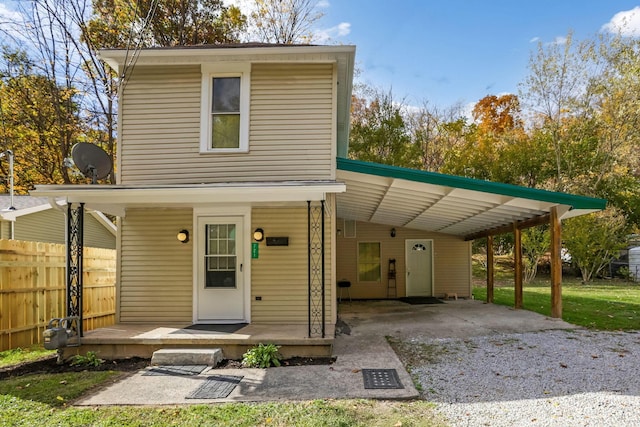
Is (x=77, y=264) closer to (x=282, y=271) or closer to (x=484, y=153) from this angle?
(x=282, y=271)

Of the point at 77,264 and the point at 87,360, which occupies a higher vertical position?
the point at 77,264

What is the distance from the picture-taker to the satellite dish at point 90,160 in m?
6.45

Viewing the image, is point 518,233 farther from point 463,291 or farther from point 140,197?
point 140,197

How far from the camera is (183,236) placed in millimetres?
6758

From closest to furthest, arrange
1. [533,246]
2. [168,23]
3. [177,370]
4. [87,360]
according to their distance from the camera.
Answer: [177,370]
[87,360]
[168,23]
[533,246]

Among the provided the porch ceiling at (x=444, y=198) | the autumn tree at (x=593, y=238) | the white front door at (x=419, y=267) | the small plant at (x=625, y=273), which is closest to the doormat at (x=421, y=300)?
the white front door at (x=419, y=267)

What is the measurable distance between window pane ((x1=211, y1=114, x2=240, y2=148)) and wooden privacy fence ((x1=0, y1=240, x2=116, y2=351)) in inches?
131

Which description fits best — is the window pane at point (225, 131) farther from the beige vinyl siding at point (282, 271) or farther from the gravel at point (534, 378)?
the gravel at point (534, 378)

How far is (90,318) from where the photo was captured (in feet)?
24.8

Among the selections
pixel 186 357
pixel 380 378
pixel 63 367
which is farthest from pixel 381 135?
pixel 63 367

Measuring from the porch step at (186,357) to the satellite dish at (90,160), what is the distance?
2.97 meters

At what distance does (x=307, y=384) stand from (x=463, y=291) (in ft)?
31.0

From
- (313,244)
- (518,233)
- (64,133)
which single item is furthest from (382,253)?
(64,133)

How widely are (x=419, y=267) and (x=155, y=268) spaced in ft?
27.5
